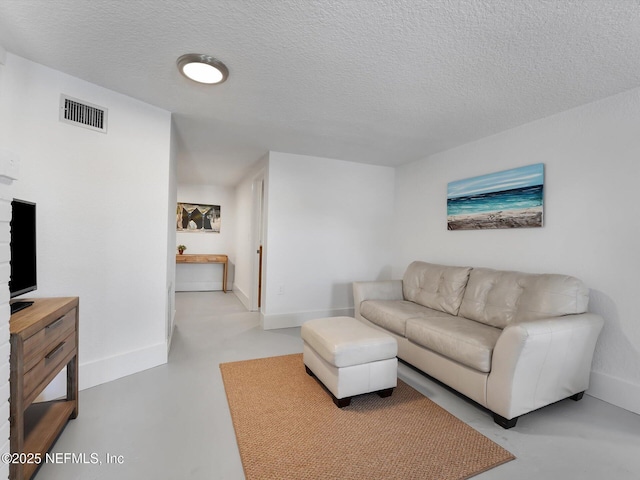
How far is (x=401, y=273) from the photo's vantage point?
4.18 metres

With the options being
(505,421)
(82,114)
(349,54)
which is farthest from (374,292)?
(82,114)

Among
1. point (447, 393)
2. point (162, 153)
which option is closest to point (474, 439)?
point (447, 393)

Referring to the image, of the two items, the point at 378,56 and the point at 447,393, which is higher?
the point at 378,56

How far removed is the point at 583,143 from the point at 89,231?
3.82m

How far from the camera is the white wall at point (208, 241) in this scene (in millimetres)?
6052

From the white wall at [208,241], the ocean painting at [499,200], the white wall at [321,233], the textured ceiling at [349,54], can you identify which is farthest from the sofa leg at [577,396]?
the white wall at [208,241]

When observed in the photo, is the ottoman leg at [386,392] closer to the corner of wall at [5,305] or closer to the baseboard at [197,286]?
the corner of wall at [5,305]

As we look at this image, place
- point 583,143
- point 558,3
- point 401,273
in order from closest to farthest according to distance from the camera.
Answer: point 558,3 < point 583,143 < point 401,273

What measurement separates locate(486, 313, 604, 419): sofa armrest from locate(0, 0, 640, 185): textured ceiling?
5.22 feet

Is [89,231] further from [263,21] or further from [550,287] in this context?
[550,287]

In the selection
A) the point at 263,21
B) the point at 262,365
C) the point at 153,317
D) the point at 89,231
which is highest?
the point at 263,21

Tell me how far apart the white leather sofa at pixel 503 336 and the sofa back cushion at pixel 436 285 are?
0.03 ft

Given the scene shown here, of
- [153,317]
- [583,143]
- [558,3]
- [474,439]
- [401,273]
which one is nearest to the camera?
[558,3]

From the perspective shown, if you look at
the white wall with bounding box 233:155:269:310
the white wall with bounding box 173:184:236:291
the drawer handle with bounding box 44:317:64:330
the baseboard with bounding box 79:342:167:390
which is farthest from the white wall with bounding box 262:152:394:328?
the white wall with bounding box 173:184:236:291
